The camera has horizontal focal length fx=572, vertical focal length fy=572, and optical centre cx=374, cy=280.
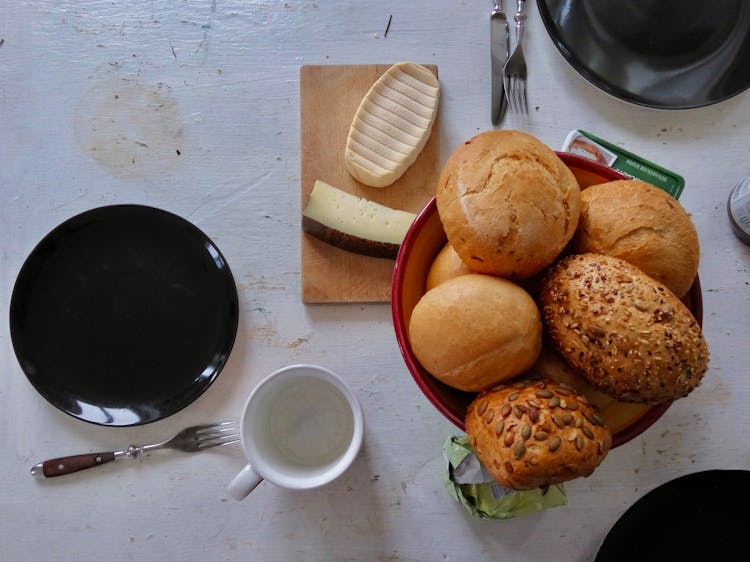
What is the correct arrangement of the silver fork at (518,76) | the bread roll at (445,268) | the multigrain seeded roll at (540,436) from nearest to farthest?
the multigrain seeded roll at (540,436), the bread roll at (445,268), the silver fork at (518,76)

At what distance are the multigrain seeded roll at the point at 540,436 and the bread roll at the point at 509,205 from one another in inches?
4.5

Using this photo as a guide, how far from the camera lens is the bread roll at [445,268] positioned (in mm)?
564

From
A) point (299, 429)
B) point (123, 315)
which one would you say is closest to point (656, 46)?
point (299, 429)

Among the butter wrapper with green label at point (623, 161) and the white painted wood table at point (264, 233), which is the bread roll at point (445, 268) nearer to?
the white painted wood table at point (264, 233)

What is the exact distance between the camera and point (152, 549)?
0.75 m

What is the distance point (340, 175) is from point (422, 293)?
256 mm

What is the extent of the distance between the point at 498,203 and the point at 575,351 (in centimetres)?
14

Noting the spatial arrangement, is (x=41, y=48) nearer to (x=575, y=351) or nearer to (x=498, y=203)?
(x=498, y=203)

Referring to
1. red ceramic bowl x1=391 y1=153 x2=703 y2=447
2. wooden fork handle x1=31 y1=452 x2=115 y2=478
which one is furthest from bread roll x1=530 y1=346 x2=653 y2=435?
wooden fork handle x1=31 y1=452 x2=115 y2=478

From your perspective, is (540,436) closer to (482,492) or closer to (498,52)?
(482,492)

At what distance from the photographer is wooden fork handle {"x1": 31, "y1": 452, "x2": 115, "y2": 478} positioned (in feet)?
2.45

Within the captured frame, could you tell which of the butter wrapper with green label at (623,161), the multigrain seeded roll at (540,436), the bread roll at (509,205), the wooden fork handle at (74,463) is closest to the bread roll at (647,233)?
the bread roll at (509,205)

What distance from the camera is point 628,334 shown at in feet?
1.51

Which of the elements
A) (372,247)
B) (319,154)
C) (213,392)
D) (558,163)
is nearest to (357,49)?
(319,154)
